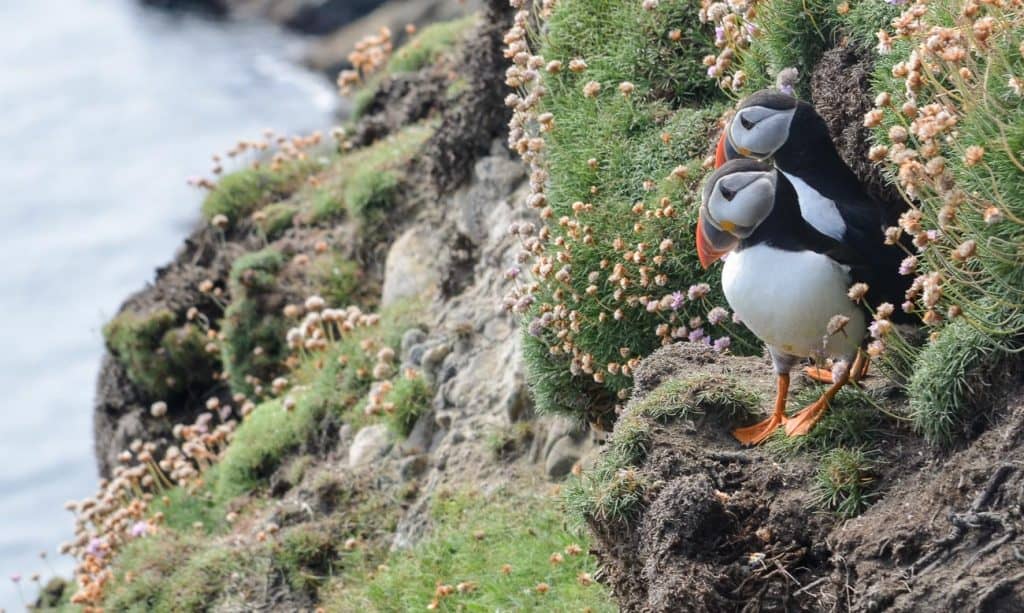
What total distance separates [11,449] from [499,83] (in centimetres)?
951

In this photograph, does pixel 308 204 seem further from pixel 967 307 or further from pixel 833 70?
pixel 967 307

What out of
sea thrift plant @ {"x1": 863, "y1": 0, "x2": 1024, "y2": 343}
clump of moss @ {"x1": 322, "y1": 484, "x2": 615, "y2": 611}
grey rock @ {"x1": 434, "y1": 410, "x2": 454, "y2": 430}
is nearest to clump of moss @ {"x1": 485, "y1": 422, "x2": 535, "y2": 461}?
clump of moss @ {"x1": 322, "y1": 484, "x2": 615, "y2": 611}

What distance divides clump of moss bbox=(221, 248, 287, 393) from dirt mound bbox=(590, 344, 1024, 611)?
17.7 feet

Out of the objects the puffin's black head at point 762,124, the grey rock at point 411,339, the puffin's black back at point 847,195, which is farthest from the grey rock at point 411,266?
the puffin's black back at point 847,195

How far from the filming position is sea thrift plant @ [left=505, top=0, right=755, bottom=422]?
18.2ft

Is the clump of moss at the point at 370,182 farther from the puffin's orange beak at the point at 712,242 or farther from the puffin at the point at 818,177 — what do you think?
the puffin's orange beak at the point at 712,242

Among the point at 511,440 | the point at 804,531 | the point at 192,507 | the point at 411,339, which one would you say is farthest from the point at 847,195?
the point at 192,507

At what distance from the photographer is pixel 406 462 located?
7.23 m

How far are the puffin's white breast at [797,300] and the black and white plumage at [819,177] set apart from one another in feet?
0.34

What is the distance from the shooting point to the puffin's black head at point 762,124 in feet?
14.6

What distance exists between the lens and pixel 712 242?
14.0 ft

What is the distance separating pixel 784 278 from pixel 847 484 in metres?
0.65

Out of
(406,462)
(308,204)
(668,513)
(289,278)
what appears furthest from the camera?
(308,204)

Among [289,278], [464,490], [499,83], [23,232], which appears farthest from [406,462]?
[23,232]
